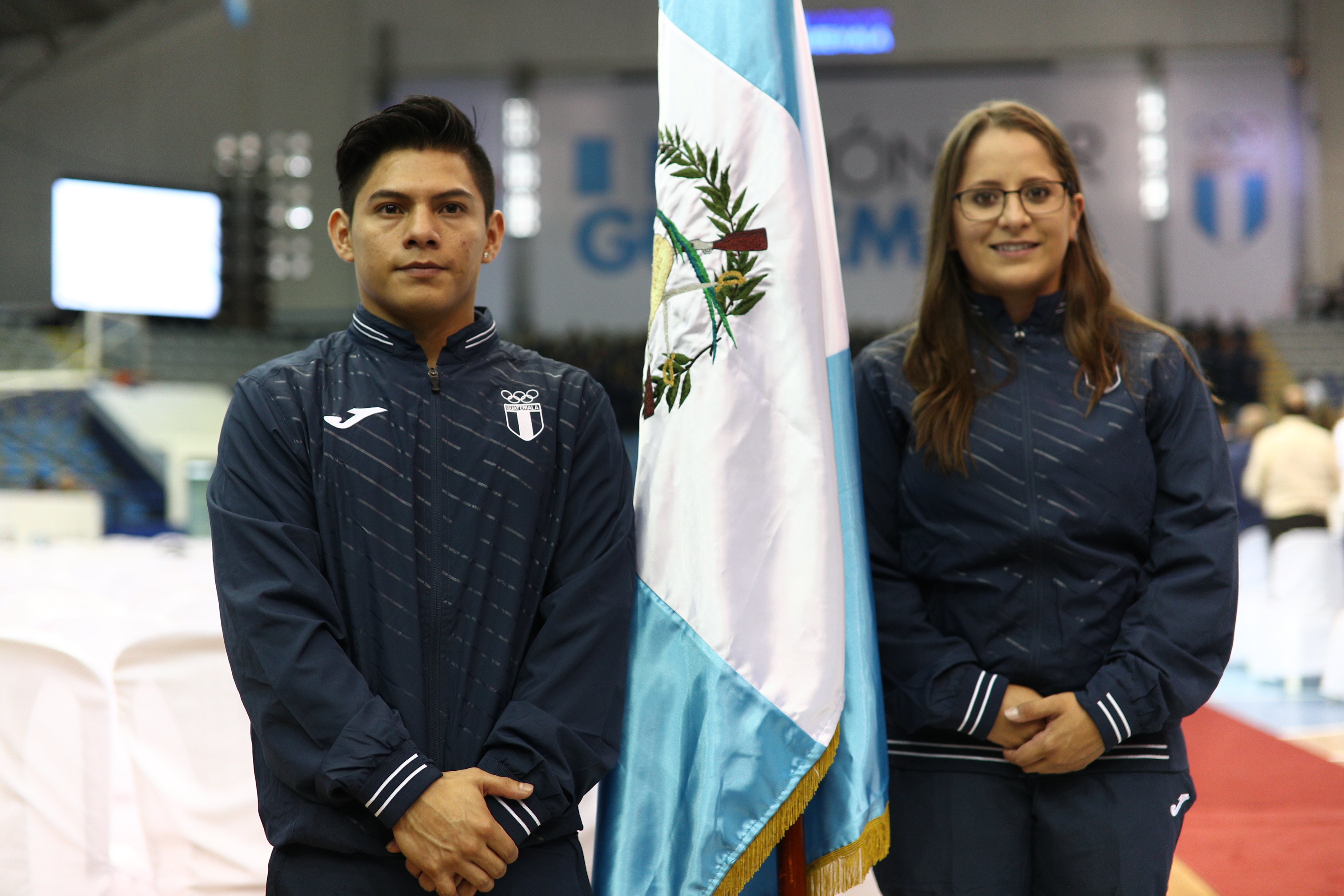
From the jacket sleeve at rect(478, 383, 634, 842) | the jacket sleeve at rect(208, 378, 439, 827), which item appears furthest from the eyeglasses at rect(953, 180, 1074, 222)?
the jacket sleeve at rect(208, 378, 439, 827)

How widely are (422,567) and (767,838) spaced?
0.58 meters

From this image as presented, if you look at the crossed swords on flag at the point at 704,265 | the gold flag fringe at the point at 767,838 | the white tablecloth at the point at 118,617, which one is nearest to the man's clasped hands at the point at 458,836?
the gold flag fringe at the point at 767,838

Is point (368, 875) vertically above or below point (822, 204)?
below

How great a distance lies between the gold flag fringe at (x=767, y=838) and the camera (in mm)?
1499

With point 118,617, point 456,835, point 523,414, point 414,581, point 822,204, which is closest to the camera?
point 456,835

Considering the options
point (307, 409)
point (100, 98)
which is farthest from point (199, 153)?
point (307, 409)

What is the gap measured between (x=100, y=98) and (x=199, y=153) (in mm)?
1856

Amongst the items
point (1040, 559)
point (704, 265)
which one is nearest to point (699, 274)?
point (704, 265)

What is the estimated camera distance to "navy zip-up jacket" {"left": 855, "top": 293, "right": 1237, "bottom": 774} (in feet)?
5.04

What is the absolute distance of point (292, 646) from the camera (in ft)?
4.30

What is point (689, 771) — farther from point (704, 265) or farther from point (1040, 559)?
point (704, 265)

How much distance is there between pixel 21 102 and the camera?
16.7 meters

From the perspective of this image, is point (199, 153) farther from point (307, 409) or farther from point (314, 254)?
point (307, 409)

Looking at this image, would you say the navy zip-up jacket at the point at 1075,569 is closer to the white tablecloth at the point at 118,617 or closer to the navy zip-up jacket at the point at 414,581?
the navy zip-up jacket at the point at 414,581
